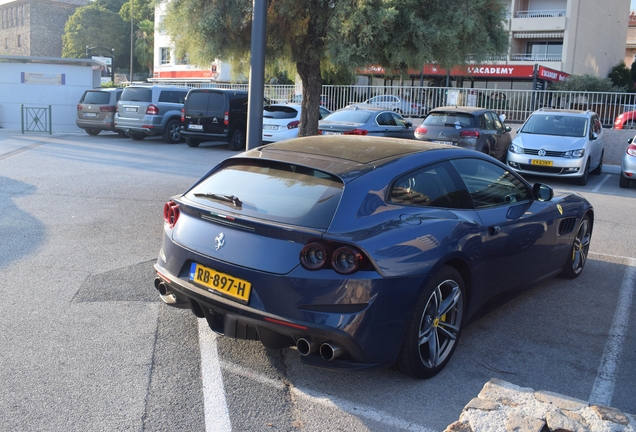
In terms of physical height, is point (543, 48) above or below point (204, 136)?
above

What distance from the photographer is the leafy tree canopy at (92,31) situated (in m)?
79.2

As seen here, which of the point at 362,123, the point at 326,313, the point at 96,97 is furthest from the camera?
the point at 96,97

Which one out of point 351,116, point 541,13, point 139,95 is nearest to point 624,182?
point 351,116

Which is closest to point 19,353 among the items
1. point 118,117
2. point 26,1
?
point 118,117

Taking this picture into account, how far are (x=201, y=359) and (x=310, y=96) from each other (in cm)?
1152

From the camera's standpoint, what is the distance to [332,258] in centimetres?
377

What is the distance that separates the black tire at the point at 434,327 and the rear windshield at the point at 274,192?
850 mm

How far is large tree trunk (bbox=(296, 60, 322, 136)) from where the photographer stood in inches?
→ 598

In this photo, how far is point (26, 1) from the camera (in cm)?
9000

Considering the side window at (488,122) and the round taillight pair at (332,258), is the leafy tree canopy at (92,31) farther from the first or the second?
the round taillight pair at (332,258)

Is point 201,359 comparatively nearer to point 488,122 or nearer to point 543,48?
point 488,122

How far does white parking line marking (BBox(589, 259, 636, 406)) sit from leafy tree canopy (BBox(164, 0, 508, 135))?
26.2 ft

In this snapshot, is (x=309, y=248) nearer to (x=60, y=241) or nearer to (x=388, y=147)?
(x=388, y=147)

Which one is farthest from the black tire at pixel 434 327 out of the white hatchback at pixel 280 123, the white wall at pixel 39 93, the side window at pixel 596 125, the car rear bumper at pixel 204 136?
the white wall at pixel 39 93
